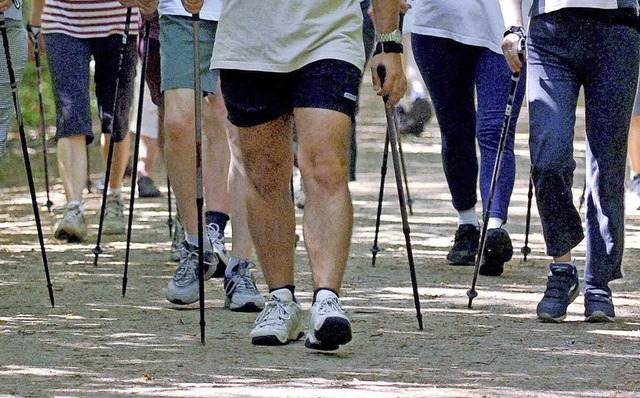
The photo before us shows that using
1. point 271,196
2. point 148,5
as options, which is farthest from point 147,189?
point 271,196

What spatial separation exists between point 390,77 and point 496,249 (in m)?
2.37

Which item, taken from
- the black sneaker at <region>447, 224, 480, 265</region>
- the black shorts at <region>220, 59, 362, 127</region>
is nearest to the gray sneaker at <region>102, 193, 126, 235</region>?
the black sneaker at <region>447, 224, 480, 265</region>

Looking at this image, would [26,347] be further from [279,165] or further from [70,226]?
[70,226]

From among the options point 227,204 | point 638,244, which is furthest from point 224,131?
point 638,244

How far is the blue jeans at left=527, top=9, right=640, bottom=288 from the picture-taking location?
6867 millimetres

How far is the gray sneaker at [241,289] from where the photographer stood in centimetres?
726

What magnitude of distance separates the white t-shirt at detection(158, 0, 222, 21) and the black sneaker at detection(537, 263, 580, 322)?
211 cm

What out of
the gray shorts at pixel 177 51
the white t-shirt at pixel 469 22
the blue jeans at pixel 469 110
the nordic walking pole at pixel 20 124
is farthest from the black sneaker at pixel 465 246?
the nordic walking pole at pixel 20 124

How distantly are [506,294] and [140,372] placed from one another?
269cm

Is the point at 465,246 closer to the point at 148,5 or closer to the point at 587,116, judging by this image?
the point at 587,116

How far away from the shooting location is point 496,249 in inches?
332

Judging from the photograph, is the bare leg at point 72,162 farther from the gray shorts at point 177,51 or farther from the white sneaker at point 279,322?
the white sneaker at point 279,322

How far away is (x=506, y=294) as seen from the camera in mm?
7879

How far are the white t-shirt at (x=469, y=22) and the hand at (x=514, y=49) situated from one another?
1.39m
